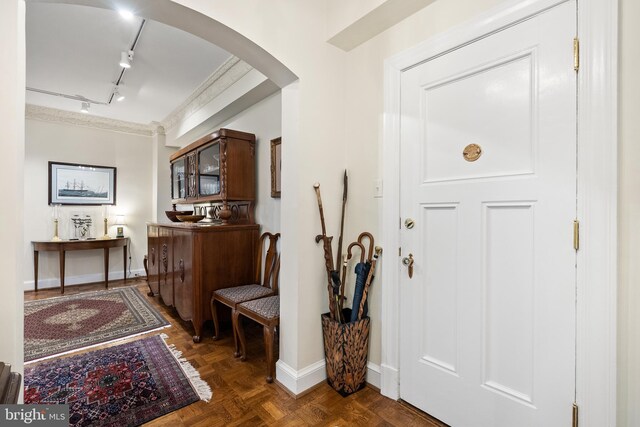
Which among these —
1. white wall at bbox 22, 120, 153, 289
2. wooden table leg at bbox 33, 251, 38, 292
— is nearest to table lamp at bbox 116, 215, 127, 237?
white wall at bbox 22, 120, 153, 289

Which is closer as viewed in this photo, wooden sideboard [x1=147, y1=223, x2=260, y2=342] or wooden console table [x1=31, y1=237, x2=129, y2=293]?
wooden sideboard [x1=147, y1=223, x2=260, y2=342]

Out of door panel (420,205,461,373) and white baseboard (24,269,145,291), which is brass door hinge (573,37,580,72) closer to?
door panel (420,205,461,373)

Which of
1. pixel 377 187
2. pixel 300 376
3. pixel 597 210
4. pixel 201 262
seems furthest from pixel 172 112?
pixel 597 210

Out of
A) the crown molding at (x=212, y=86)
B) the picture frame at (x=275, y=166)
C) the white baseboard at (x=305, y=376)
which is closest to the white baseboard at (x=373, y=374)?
the white baseboard at (x=305, y=376)

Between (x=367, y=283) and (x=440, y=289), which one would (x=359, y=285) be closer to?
(x=367, y=283)

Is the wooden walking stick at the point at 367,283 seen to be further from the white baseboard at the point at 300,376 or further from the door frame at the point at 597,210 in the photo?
the door frame at the point at 597,210

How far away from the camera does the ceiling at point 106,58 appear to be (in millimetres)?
2268

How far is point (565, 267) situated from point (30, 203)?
5.84 m

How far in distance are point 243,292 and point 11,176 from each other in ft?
5.64

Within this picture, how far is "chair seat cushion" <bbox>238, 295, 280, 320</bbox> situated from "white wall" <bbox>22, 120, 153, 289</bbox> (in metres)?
3.74

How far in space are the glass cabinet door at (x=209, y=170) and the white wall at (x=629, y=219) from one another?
282 centimetres

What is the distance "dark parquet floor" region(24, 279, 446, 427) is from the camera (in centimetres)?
156

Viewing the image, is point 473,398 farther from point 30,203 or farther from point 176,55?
point 30,203

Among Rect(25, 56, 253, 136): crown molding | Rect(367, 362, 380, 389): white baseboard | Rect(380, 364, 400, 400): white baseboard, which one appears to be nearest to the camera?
Rect(380, 364, 400, 400): white baseboard
